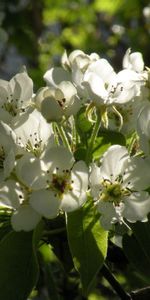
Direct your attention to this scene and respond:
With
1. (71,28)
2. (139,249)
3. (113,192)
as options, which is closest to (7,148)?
(113,192)

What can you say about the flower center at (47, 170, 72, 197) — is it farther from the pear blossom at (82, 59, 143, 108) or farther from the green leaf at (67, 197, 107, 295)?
the pear blossom at (82, 59, 143, 108)

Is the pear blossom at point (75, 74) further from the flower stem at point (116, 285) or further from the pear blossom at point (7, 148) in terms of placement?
the flower stem at point (116, 285)

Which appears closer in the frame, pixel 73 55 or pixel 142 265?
pixel 142 265

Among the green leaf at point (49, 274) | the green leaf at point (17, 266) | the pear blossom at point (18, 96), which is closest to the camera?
the green leaf at point (17, 266)

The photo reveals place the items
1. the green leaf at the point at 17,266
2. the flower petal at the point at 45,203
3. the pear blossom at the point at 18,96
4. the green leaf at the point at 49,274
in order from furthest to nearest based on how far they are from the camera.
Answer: the green leaf at the point at 49,274 < the pear blossom at the point at 18,96 < the green leaf at the point at 17,266 < the flower petal at the point at 45,203

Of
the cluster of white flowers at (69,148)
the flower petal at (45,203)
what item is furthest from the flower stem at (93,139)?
the flower petal at (45,203)

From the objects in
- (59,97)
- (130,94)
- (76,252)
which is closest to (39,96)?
(59,97)

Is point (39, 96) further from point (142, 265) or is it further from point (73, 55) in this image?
point (142, 265)
